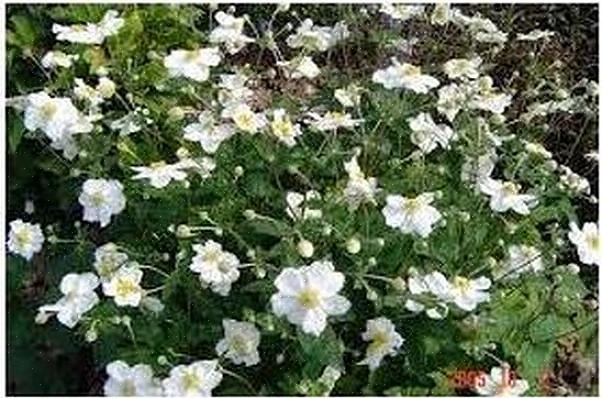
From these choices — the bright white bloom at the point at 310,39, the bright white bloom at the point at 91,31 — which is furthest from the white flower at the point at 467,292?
the bright white bloom at the point at 91,31

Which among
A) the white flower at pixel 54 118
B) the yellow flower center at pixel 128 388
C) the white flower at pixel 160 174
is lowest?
the yellow flower center at pixel 128 388

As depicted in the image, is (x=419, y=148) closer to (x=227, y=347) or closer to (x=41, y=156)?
(x=227, y=347)

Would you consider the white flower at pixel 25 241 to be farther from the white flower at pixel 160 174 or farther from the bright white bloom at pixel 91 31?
the bright white bloom at pixel 91 31

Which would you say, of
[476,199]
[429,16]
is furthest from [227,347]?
[429,16]

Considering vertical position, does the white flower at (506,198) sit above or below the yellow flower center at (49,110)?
above

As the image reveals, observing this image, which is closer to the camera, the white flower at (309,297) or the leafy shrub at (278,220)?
the white flower at (309,297)

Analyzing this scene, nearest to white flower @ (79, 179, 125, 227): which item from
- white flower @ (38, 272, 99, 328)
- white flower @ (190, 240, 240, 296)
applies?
white flower @ (38, 272, 99, 328)

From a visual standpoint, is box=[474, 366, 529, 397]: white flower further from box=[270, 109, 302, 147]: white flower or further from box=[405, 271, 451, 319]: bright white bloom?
box=[270, 109, 302, 147]: white flower
